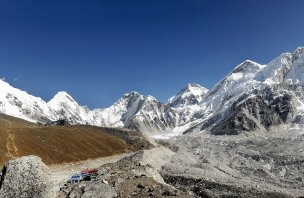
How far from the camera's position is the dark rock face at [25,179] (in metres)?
18.7

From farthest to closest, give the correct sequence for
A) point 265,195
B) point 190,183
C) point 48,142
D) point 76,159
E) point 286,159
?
1. point 286,159
2. point 48,142
3. point 76,159
4. point 190,183
5. point 265,195

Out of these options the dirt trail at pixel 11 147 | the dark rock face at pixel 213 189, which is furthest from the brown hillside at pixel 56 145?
the dark rock face at pixel 213 189

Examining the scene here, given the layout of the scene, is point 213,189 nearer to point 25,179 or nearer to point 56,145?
point 56,145

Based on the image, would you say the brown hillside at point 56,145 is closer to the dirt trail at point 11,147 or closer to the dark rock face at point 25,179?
the dirt trail at point 11,147

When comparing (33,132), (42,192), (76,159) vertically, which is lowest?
(42,192)

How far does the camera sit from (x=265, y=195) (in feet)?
242

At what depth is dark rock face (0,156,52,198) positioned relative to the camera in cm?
1872

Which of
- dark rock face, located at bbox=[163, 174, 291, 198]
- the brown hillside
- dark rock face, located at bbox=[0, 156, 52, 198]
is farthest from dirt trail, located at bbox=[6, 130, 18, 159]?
dark rock face, located at bbox=[0, 156, 52, 198]

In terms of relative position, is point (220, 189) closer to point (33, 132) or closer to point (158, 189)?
point (158, 189)

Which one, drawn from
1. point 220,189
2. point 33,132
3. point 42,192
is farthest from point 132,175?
point 33,132

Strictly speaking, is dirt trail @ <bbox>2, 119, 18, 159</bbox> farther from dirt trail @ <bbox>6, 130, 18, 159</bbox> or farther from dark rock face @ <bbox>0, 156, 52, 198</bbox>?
dark rock face @ <bbox>0, 156, 52, 198</bbox>

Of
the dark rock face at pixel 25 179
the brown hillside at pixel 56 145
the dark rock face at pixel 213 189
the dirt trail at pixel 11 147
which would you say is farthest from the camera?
the brown hillside at pixel 56 145

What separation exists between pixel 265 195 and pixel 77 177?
3210 cm

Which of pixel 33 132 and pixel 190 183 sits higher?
pixel 33 132
